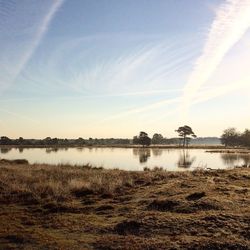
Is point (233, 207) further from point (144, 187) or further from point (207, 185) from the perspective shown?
point (144, 187)

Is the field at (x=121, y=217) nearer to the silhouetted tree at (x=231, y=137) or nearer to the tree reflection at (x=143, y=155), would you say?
the tree reflection at (x=143, y=155)

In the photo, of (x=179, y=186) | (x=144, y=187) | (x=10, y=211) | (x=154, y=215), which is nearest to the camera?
(x=154, y=215)

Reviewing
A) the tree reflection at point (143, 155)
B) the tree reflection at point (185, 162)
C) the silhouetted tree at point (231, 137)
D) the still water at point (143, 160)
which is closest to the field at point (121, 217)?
the still water at point (143, 160)

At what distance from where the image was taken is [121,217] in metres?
13.1

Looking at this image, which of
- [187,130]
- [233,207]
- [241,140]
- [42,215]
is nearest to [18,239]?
[42,215]

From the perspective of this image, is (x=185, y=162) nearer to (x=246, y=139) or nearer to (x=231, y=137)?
(x=246, y=139)

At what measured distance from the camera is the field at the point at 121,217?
10.2 meters

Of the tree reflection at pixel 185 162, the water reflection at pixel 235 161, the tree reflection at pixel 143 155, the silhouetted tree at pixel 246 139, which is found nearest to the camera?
the tree reflection at pixel 185 162

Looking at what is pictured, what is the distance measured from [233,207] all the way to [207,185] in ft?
17.3

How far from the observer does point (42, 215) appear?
13.7 meters

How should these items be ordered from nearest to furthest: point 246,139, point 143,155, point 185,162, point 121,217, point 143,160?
point 121,217
point 185,162
point 143,160
point 143,155
point 246,139

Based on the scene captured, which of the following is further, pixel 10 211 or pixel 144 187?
pixel 144 187

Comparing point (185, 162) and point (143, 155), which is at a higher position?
point (143, 155)

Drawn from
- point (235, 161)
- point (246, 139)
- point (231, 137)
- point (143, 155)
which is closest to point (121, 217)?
point (235, 161)
